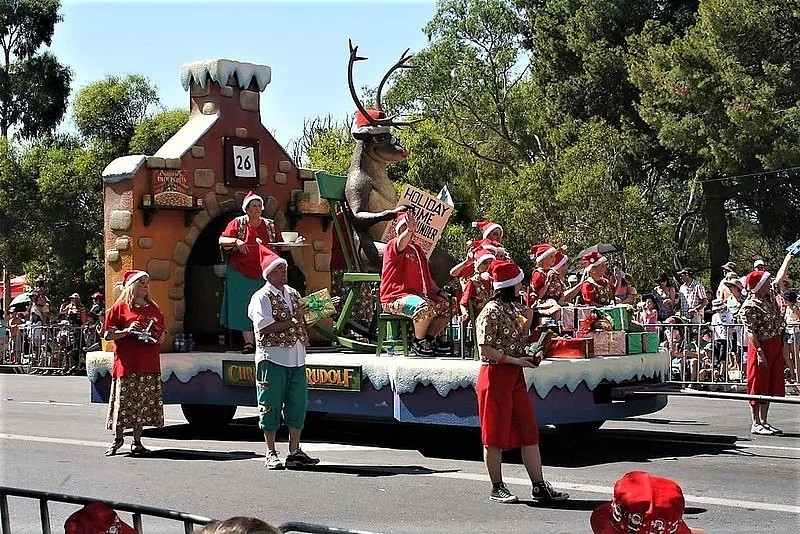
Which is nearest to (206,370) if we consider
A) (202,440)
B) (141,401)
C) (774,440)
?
(202,440)

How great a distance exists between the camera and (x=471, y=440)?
1230 cm

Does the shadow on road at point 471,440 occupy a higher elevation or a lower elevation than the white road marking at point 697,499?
higher

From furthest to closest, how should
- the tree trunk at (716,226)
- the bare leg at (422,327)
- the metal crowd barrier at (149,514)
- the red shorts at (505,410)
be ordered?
the tree trunk at (716,226) < the bare leg at (422,327) < the red shorts at (505,410) < the metal crowd barrier at (149,514)

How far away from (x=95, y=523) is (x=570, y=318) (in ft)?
27.0

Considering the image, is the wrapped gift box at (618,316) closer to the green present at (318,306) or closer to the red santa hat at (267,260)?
the green present at (318,306)

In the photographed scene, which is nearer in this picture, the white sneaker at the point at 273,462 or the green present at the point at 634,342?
the white sneaker at the point at 273,462

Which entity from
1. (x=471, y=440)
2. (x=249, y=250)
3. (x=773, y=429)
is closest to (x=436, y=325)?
(x=471, y=440)

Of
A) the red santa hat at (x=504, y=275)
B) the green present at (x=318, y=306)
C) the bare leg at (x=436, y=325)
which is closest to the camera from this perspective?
the red santa hat at (x=504, y=275)

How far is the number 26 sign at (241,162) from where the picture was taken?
45.8 ft

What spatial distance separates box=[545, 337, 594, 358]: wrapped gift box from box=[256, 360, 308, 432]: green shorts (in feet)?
7.77

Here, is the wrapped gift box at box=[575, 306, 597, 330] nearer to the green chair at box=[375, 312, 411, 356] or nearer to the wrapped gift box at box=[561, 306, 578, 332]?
the wrapped gift box at box=[561, 306, 578, 332]

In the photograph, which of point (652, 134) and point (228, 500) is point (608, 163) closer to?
point (652, 134)

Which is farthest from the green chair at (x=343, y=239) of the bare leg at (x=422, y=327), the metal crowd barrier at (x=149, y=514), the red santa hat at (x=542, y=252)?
the metal crowd barrier at (x=149, y=514)

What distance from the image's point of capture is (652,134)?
3047 cm
